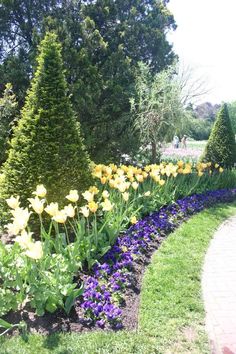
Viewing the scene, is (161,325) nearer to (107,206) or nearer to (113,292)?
(113,292)

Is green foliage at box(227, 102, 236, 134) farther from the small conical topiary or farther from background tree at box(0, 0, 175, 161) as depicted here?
the small conical topiary

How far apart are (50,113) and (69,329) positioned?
9.46 ft

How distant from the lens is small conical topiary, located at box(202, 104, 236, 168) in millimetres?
11586

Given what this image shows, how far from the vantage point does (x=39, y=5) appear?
1218 cm

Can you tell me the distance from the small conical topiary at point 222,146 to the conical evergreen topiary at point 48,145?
7.27 metres

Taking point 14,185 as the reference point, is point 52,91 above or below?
above

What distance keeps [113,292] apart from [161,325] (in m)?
0.63

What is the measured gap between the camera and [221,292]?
177 inches

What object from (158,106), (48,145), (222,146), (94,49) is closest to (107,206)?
(48,145)

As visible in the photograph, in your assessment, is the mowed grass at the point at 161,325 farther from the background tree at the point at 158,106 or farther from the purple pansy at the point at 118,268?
the background tree at the point at 158,106

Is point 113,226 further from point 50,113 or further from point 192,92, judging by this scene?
point 192,92

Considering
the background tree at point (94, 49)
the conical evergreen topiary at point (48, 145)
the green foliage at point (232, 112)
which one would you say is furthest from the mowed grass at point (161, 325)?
the green foliage at point (232, 112)

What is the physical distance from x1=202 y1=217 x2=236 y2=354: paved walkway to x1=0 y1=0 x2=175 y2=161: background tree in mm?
6166

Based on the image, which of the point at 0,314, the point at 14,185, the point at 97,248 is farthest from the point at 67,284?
the point at 14,185
